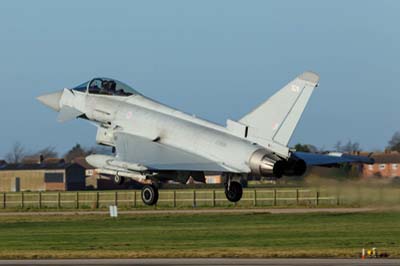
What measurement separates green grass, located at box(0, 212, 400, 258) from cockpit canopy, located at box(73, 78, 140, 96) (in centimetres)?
578

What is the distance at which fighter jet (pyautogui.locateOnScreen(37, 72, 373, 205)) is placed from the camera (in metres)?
33.3

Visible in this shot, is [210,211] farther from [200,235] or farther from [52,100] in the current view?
[52,100]

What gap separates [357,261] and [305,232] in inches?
593

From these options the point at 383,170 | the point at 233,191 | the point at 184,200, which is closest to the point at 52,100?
the point at 233,191

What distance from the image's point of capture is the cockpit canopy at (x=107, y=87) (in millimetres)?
38312

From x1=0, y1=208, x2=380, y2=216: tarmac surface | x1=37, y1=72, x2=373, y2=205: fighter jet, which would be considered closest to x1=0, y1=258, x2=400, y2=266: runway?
x1=37, y1=72, x2=373, y2=205: fighter jet

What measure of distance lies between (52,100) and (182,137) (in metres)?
6.66

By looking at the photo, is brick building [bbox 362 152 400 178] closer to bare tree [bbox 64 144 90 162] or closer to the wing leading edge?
the wing leading edge

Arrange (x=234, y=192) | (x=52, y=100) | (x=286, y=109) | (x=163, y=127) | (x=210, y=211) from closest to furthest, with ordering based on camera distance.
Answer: (x=286, y=109) < (x=234, y=192) < (x=163, y=127) < (x=52, y=100) < (x=210, y=211)

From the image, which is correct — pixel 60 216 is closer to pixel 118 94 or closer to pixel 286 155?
pixel 118 94

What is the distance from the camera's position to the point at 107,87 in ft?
127

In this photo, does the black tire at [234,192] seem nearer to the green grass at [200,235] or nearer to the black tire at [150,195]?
the green grass at [200,235]

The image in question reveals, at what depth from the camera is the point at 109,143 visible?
37.7 metres

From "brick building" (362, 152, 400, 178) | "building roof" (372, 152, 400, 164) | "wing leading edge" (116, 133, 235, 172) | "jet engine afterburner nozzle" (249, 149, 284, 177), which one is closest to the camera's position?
"jet engine afterburner nozzle" (249, 149, 284, 177)
